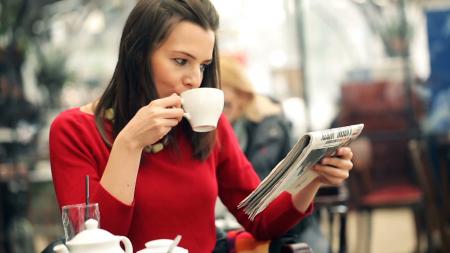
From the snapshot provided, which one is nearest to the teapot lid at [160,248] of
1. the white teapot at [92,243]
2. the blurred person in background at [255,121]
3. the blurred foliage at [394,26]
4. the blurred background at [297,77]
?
the white teapot at [92,243]

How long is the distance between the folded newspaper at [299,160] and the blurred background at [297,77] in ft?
11.8

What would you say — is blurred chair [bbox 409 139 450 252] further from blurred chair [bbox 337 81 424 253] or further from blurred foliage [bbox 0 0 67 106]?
blurred foliage [bbox 0 0 67 106]

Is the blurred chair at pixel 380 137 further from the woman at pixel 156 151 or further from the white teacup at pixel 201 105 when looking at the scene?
the white teacup at pixel 201 105

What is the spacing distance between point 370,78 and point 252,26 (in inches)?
41.0

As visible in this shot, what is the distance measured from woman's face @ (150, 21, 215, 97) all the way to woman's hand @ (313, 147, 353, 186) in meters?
0.33

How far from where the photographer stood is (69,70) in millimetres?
5766

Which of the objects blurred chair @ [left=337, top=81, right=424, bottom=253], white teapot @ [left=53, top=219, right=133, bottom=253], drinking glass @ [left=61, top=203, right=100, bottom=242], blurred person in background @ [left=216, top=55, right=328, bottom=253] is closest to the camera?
white teapot @ [left=53, top=219, right=133, bottom=253]

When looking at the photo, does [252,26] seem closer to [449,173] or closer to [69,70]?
[69,70]

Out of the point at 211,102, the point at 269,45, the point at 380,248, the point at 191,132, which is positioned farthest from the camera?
the point at 269,45

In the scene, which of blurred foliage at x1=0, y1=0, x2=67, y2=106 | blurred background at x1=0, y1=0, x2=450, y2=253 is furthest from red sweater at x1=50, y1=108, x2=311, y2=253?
blurred foliage at x1=0, y1=0, x2=67, y2=106

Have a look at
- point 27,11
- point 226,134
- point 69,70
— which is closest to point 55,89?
point 69,70

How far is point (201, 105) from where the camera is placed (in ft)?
5.11

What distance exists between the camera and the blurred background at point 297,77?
5379 mm

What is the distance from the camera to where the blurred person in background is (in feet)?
10.7
